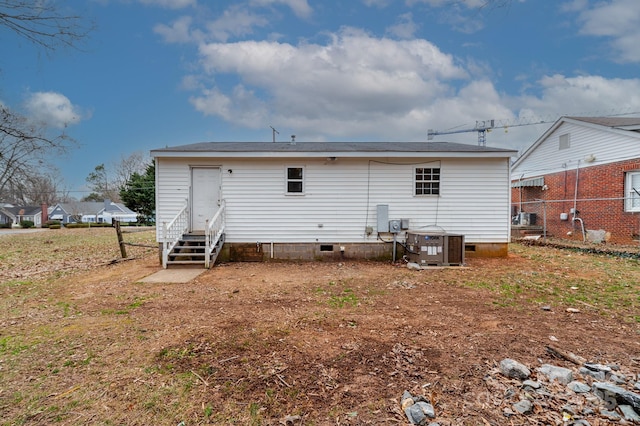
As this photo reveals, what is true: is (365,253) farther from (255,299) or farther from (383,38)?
(383,38)

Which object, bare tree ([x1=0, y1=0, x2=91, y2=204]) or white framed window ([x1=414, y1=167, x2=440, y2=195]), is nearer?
bare tree ([x1=0, y1=0, x2=91, y2=204])

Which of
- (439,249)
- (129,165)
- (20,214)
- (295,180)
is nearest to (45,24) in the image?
(295,180)

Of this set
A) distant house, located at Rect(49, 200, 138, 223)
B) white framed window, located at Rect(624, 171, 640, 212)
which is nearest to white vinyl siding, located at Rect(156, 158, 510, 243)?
white framed window, located at Rect(624, 171, 640, 212)

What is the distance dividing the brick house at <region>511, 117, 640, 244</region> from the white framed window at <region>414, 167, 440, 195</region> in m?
6.39

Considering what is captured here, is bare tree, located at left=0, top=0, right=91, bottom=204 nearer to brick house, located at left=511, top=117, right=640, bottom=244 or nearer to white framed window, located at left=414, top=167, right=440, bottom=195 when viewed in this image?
white framed window, located at left=414, top=167, right=440, bottom=195

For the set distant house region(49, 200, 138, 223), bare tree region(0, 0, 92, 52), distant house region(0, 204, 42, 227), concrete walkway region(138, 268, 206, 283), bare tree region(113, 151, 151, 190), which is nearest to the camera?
bare tree region(0, 0, 92, 52)

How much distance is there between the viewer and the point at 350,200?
9156 mm

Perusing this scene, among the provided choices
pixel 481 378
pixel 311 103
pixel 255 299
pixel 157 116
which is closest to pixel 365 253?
pixel 255 299

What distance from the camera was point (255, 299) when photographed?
5203 mm

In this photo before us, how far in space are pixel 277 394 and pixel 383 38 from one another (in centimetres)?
1056

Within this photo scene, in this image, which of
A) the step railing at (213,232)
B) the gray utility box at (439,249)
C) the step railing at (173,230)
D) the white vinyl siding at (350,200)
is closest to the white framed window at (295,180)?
the white vinyl siding at (350,200)

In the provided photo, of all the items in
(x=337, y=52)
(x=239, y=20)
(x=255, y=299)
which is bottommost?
(x=255, y=299)

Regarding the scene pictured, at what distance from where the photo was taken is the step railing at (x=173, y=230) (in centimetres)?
793

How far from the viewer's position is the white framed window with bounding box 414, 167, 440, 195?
916cm
